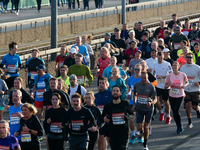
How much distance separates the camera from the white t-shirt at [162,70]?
43.4ft

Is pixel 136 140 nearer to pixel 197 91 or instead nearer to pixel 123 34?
pixel 197 91

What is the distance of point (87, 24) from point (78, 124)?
70.4ft

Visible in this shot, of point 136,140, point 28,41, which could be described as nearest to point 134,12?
point 28,41

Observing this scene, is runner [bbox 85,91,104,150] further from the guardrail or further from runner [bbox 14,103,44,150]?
the guardrail

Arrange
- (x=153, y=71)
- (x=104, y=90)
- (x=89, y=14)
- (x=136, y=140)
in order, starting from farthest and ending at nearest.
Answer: (x=89, y=14), (x=153, y=71), (x=136, y=140), (x=104, y=90)

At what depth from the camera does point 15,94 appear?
9.45 m

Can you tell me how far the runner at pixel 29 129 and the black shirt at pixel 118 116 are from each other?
136 cm

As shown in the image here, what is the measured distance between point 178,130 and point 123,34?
291 inches

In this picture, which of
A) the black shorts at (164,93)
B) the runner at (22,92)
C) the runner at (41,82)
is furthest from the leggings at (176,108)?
the runner at (22,92)

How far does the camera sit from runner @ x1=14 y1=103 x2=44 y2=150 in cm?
877

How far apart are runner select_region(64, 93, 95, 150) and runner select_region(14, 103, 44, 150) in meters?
0.55

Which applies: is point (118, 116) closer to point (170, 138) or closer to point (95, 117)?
point (95, 117)

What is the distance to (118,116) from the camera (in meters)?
9.30

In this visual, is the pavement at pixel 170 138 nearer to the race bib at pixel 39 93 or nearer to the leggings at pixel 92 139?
the race bib at pixel 39 93
